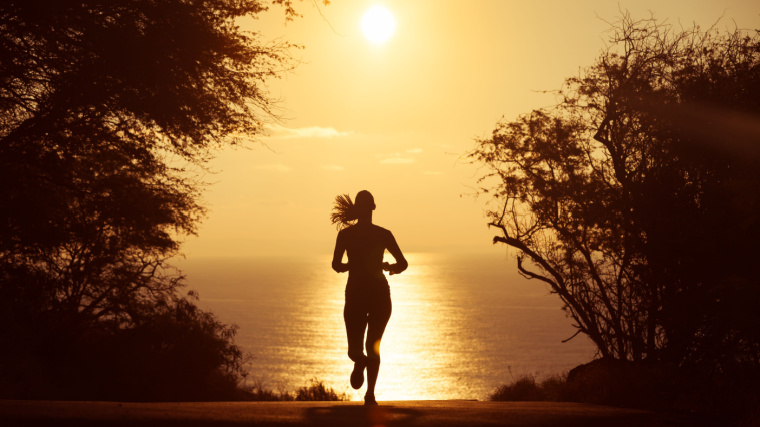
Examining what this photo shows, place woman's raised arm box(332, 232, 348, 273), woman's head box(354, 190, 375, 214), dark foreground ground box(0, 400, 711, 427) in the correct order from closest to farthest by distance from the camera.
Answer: dark foreground ground box(0, 400, 711, 427)
woman's raised arm box(332, 232, 348, 273)
woman's head box(354, 190, 375, 214)

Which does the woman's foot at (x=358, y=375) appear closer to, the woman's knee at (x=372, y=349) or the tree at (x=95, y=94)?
the woman's knee at (x=372, y=349)

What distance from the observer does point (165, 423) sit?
7.31 metres

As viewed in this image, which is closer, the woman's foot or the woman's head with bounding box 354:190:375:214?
the woman's foot

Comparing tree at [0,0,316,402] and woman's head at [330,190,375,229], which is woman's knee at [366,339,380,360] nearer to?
woman's head at [330,190,375,229]

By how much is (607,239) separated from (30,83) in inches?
483

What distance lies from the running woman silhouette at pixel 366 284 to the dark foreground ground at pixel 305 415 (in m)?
0.55

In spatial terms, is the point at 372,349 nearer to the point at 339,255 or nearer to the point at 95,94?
the point at 339,255

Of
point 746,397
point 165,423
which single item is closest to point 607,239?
point 746,397

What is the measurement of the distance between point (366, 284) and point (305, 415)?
1702 mm

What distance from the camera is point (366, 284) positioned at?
9.07 metres

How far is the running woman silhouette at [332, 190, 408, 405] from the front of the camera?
356 inches

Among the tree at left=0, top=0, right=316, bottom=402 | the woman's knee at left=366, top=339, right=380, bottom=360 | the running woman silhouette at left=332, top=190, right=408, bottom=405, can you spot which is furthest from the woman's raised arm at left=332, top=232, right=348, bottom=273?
the tree at left=0, top=0, right=316, bottom=402

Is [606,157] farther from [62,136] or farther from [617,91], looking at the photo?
[62,136]

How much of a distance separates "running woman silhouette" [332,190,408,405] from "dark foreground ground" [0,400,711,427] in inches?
21.5
